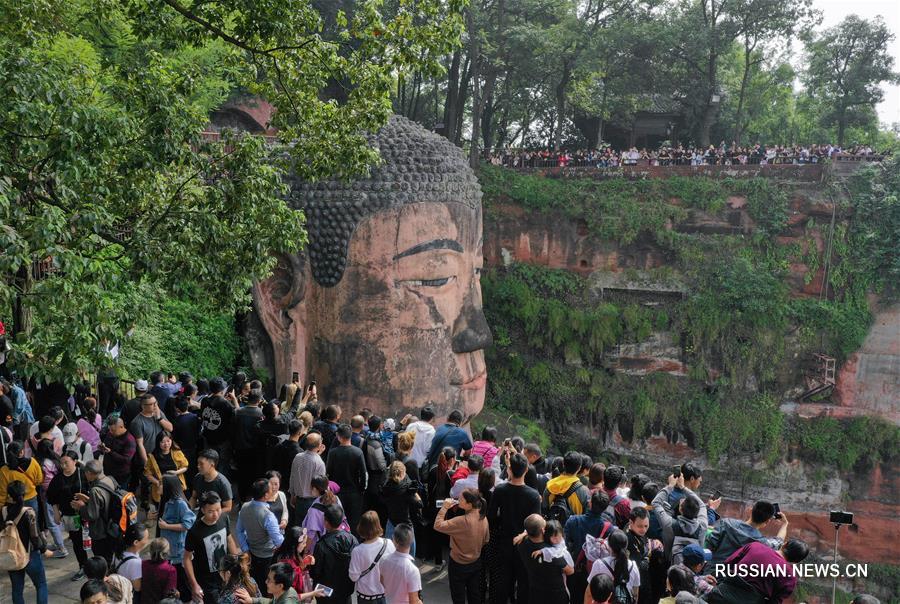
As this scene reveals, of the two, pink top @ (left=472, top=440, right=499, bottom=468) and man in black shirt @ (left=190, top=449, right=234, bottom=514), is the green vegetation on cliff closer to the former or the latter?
pink top @ (left=472, top=440, right=499, bottom=468)

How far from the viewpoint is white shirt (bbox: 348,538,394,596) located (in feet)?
16.6

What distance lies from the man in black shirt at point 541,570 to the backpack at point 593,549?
0.18m

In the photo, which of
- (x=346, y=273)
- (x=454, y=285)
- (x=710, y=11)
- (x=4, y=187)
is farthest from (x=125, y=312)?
(x=710, y=11)

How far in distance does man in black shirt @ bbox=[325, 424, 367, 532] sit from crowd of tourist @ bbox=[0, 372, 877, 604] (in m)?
0.01

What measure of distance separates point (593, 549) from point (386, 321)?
5.91 metres

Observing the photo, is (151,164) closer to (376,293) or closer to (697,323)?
(376,293)

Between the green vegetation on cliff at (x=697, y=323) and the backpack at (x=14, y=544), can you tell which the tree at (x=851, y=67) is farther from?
the backpack at (x=14, y=544)

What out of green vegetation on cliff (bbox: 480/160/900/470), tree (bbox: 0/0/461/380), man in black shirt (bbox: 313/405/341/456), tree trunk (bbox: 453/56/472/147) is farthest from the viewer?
tree trunk (bbox: 453/56/472/147)

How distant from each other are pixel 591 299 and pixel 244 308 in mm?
14316

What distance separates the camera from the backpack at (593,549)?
5.20 meters

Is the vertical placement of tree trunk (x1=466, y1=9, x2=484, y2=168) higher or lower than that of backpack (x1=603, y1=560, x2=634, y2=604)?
higher

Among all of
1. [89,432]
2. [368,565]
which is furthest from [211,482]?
[89,432]

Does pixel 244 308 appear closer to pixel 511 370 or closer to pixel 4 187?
pixel 4 187

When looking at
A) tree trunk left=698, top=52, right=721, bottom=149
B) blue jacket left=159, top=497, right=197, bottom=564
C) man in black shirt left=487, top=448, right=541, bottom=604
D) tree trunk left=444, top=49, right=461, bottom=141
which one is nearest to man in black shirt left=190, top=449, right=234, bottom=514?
blue jacket left=159, top=497, right=197, bottom=564
